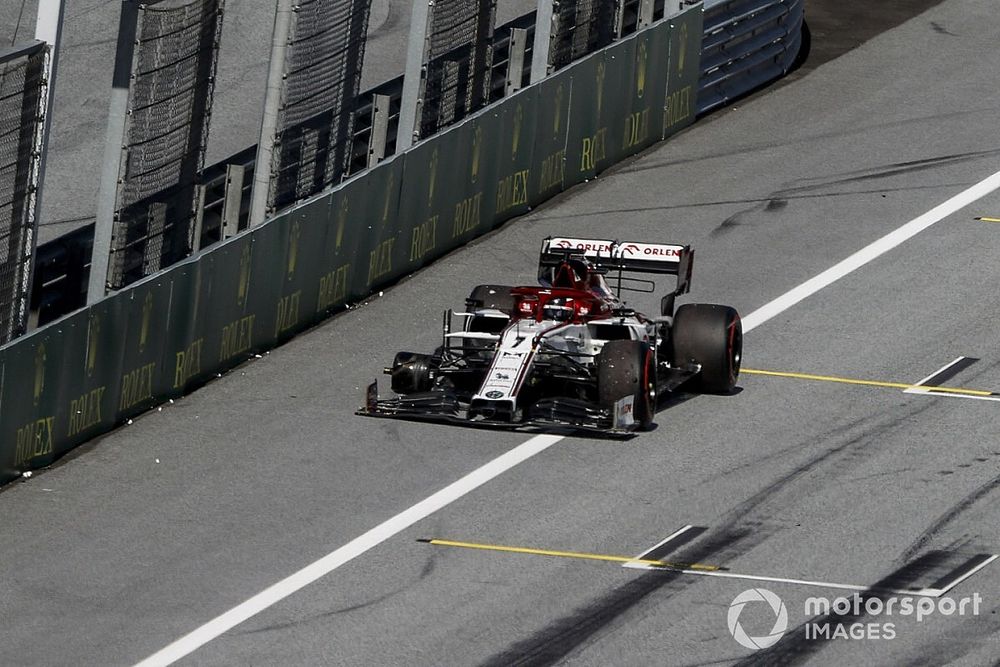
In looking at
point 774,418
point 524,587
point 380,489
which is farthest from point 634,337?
point 524,587

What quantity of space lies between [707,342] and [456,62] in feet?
19.1

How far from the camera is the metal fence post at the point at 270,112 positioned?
17375 mm

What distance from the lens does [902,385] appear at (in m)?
16.7

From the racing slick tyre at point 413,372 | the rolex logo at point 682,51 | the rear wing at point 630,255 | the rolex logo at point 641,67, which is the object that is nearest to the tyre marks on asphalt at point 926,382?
the rear wing at point 630,255

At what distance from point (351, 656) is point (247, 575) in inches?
63.4

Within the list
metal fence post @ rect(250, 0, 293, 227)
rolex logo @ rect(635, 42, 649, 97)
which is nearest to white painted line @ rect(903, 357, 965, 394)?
metal fence post @ rect(250, 0, 293, 227)

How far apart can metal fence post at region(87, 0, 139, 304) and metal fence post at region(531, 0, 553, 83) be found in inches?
284

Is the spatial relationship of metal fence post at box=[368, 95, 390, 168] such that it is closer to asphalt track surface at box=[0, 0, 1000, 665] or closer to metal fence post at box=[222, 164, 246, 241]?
asphalt track surface at box=[0, 0, 1000, 665]

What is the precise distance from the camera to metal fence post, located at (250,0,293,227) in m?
17.4

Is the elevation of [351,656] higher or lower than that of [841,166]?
lower

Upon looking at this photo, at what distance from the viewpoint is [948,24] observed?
2931 centimetres

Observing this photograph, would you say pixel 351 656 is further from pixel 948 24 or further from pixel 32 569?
pixel 948 24

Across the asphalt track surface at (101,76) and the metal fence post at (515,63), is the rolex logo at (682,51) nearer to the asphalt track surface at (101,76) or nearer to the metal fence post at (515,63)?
the metal fence post at (515,63)

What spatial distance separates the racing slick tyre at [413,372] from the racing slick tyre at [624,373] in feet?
4.72
